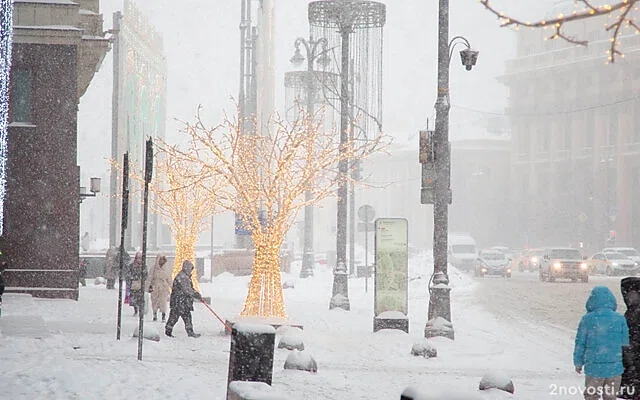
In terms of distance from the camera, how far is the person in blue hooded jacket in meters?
9.68

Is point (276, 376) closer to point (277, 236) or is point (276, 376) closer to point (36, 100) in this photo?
point (277, 236)

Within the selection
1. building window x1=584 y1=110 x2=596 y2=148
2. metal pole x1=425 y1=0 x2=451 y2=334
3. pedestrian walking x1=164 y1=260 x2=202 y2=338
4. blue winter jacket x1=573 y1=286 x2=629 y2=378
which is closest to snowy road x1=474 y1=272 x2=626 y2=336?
metal pole x1=425 y1=0 x2=451 y2=334

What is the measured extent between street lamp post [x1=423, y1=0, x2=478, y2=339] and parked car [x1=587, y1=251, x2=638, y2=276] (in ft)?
120

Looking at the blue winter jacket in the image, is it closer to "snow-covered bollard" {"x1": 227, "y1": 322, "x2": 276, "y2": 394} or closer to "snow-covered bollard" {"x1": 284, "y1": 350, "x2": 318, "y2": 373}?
"snow-covered bollard" {"x1": 227, "y1": 322, "x2": 276, "y2": 394}

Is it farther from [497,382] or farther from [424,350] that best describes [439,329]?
[497,382]

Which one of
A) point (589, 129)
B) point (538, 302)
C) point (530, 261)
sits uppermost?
point (589, 129)

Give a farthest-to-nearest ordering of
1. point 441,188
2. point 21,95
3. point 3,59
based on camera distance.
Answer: point 21,95 → point 3,59 → point 441,188

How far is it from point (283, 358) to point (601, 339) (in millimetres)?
7249

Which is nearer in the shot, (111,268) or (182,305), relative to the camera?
(182,305)

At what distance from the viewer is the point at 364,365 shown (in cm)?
1547

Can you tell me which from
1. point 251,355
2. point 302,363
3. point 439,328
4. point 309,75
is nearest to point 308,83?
point 309,75

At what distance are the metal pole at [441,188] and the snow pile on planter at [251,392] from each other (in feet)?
35.3

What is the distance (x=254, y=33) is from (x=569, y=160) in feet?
187

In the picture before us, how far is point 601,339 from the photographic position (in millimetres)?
9695
